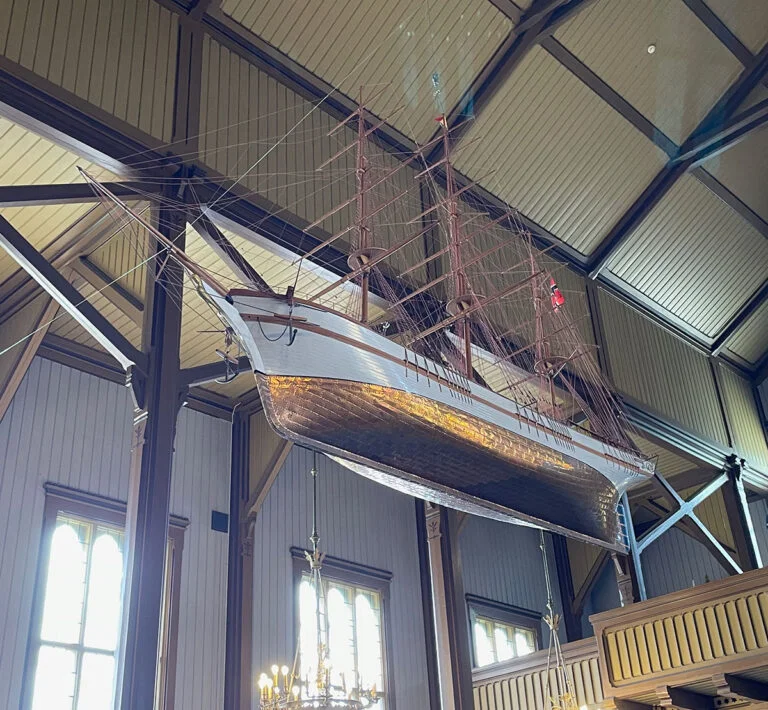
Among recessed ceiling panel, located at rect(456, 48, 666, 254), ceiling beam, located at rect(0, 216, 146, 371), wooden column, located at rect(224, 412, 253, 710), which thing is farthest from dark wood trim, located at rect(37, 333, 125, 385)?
recessed ceiling panel, located at rect(456, 48, 666, 254)

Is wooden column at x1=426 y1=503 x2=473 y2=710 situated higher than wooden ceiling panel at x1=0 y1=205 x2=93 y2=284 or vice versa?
wooden ceiling panel at x1=0 y1=205 x2=93 y2=284

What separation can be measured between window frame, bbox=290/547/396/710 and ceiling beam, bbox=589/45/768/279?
18.6 feet

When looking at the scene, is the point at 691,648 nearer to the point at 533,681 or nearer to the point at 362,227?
the point at 533,681

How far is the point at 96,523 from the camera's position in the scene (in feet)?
37.0

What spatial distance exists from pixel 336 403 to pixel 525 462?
2311 mm

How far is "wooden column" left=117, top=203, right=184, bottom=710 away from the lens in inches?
267

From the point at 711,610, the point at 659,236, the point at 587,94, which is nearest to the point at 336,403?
the point at 711,610

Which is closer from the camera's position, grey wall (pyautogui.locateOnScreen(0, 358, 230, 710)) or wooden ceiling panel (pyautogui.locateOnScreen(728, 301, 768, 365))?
grey wall (pyautogui.locateOnScreen(0, 358, 230, 710))

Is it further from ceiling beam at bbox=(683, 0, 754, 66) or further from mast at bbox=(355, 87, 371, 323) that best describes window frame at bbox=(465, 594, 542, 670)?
ceiling beam at bbox=(683, 0, 754, 66)

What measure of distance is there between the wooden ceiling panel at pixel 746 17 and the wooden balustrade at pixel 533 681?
8758 mm

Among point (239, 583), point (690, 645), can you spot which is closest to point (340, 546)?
point (239, 583)

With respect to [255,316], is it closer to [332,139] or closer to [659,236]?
[332,139]

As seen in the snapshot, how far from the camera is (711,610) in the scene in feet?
33.2

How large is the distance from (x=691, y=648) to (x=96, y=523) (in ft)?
22.7
